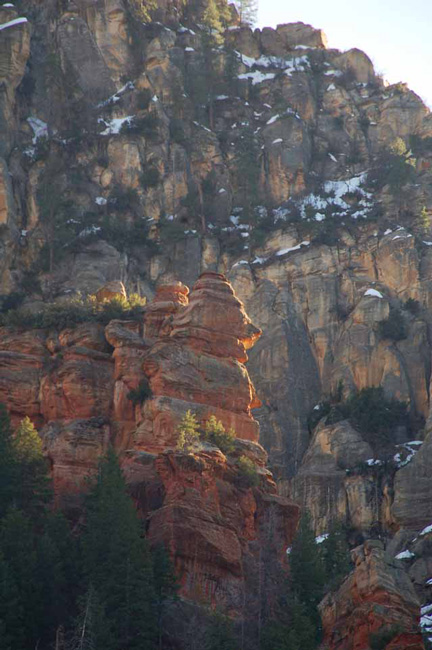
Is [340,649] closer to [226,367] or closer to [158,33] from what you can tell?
[226,367]

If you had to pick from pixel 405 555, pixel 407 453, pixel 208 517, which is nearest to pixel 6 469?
pixel 208 517

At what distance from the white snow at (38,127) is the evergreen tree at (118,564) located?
5374 cm

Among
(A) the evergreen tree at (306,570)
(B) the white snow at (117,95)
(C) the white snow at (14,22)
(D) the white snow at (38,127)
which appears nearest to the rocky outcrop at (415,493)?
(A) the evergreen tree at (306,570)

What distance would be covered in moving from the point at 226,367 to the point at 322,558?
12553mm

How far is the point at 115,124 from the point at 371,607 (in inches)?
2506

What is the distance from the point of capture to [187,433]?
6919cm

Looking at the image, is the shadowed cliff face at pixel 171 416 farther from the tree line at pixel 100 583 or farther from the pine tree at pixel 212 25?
the pine tree at pixel 212 25

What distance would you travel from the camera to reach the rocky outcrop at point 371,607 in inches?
2451

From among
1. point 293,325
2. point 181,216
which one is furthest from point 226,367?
point 181,216

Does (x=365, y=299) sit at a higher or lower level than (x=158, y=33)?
lower

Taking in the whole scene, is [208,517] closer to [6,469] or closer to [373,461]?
[6,469]

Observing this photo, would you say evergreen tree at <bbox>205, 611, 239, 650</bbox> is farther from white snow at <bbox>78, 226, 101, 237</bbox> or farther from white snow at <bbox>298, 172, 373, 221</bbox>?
white snow at <bbox>298, 172, 373, 221</bbox>

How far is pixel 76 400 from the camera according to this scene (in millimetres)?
74188

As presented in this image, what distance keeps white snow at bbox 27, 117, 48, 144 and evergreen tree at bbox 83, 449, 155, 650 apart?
53.7m
